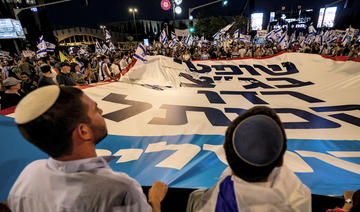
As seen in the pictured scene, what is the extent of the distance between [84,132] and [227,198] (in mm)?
823

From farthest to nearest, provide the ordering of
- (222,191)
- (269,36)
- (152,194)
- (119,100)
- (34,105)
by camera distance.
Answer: (269,36) < (119,100) < (152,194) < (222,191) < (34,105)

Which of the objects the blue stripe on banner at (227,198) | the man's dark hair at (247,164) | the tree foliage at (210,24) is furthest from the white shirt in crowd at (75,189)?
the tree foliage at (210,24)

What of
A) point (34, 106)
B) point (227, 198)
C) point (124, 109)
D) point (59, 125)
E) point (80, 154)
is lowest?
point (124, 109)

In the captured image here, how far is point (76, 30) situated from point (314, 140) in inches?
2556

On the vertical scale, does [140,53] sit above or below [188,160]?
above

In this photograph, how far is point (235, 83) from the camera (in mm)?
5961

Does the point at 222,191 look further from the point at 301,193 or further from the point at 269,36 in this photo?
the point at 269,36

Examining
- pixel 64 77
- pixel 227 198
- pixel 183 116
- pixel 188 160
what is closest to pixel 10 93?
pixel 64 77

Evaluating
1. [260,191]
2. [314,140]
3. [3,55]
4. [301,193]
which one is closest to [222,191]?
[260,191]

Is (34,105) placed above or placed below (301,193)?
above

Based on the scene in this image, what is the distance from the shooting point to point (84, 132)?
2.93 ft

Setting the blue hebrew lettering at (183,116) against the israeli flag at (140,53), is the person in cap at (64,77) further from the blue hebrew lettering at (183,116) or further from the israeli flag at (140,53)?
the blue hebrew lettering at (183,116)

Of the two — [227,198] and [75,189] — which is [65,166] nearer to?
[75,189]

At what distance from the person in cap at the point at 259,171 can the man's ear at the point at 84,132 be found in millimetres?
740
